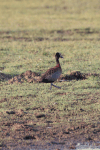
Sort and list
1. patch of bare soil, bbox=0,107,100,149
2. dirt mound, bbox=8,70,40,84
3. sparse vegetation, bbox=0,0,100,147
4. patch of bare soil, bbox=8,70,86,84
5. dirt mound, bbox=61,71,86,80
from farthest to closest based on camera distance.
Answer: dirt mound, bbox=61,71,86,80, patch of bare soil, bbox=8,70,86,84, dirt mound, bbox=8,70,40,84, sparse vegetation, bbox=0,0,100,147, patch of bare soil, bbox=0,107,100,149

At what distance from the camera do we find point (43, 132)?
535 cm

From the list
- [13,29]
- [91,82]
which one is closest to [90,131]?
[91,82]

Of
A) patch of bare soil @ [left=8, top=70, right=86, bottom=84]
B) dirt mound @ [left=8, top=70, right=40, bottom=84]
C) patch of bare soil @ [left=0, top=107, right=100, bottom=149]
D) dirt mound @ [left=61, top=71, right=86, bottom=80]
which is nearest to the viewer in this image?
patch of bare soil @ [left=0, top=107, right=100, bottom=149]

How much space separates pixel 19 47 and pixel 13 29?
16.1 ft

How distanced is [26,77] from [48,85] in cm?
77

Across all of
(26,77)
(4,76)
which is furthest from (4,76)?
(26,77)

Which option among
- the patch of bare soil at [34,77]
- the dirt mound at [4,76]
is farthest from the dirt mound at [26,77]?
the dirt mound at [4,76]

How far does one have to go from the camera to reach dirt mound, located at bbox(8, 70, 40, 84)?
827 cm

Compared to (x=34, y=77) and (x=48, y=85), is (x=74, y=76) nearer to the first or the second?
(x=48, y=85)

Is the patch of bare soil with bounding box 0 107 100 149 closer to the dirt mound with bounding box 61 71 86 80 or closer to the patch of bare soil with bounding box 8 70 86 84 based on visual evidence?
the patch of bare soil with bounding box 8 70 86 84

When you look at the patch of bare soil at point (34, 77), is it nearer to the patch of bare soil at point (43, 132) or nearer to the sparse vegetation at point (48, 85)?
the sparse vegetation at point (48, 85)

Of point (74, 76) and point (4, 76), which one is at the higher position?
point (4, 76)

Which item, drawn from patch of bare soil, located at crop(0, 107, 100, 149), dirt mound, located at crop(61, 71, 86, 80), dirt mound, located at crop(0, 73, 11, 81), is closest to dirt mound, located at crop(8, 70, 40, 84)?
dirt mound, located at crop(0, 73, 11, 81)

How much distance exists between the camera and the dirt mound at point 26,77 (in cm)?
827
